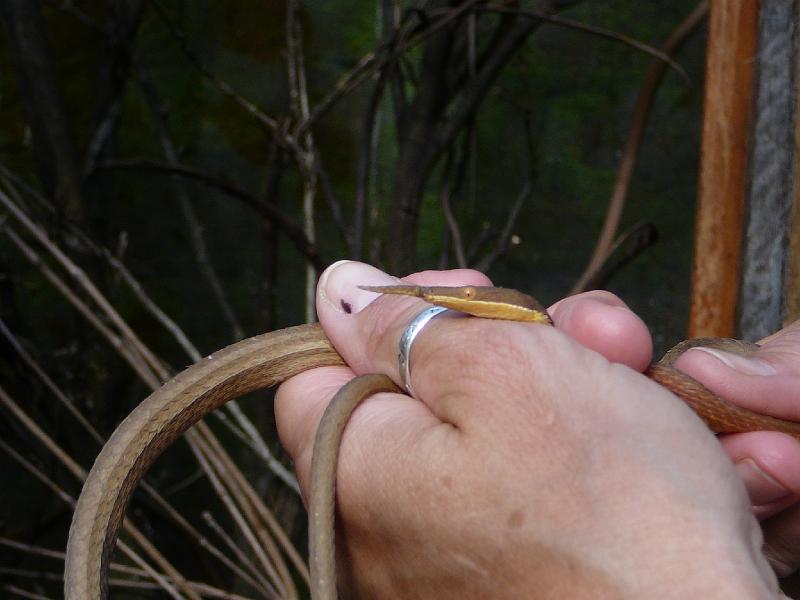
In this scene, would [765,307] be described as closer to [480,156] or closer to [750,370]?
[750,370]

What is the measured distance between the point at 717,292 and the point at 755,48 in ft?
1.35

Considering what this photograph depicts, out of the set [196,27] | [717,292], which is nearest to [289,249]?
[196,27]

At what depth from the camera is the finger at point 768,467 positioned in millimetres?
1055

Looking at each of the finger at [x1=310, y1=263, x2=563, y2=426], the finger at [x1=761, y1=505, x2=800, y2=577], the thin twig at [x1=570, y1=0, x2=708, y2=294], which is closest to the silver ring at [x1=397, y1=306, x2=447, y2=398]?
the finger at [x1=310, y1=263, x2=563, y2=426]

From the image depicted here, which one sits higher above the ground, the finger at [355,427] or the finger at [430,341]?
the finger at [430,341]

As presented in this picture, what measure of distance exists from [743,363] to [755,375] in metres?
0.02

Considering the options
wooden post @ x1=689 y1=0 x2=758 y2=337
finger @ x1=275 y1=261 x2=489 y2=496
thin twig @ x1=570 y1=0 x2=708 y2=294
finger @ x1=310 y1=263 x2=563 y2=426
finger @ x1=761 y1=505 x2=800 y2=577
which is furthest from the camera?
thin twig @ x1=570 y1=0 x2=708 y2=294

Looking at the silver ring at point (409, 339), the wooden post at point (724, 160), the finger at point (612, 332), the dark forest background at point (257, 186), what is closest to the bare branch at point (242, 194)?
the dark forest background at point (257, 186)

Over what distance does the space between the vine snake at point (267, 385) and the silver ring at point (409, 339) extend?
49mm

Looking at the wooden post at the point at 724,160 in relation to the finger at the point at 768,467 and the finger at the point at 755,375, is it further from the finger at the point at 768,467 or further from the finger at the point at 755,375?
the finger at the point at 768,467

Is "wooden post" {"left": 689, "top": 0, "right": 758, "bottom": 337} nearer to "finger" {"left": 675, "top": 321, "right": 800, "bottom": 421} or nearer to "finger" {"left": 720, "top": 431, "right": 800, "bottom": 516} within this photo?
"finger" {"left": 675, "top": 321, "right": 800, "bottom": 421}

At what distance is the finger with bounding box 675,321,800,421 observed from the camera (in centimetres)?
111

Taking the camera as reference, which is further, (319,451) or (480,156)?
(480,156)

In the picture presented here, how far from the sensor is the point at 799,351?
3.80ft
